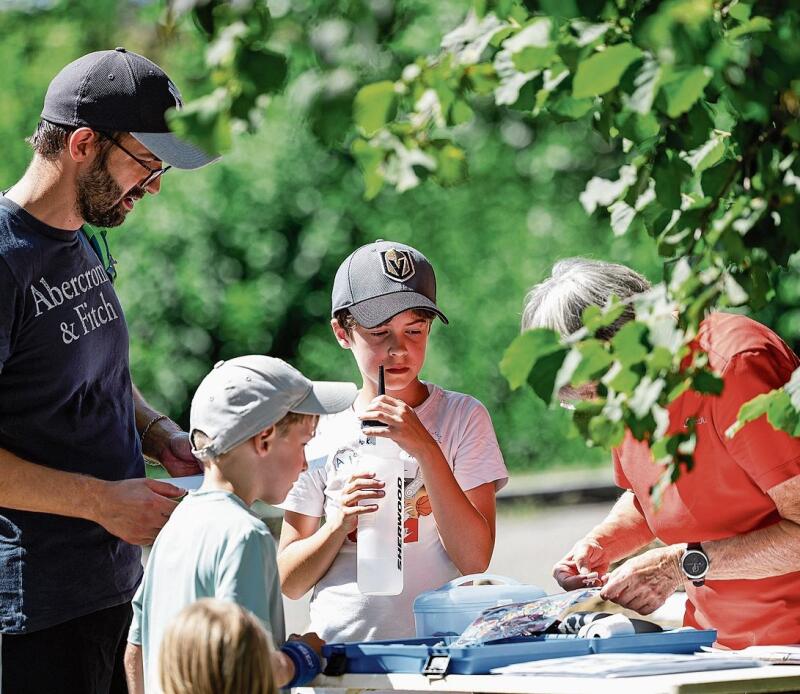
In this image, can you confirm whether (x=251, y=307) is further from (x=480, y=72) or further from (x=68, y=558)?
(x=480, y=72)

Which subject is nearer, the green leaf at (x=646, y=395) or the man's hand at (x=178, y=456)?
the green leaf at (x=646, y=395)

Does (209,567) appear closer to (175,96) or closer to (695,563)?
(695,563)

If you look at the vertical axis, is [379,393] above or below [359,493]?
above

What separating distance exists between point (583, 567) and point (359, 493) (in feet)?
2.22

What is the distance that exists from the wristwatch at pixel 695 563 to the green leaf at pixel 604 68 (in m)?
1.36

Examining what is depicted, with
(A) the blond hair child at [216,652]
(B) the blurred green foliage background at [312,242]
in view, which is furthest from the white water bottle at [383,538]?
(B) the blurred green foliage background at [312,242]

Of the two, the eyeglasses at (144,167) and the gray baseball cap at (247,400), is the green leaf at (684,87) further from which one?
the eyeglasses at (144,167)

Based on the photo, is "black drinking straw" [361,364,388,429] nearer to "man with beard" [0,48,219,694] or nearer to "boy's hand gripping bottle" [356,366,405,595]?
"boy's hand gripping bottle" [356,366,405,595]

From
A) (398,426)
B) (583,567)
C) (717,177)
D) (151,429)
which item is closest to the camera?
(717,177)

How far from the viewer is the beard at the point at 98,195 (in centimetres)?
306

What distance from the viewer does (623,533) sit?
3400 millimetres

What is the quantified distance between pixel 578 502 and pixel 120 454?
8549mm

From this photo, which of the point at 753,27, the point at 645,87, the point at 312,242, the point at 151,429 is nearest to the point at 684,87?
the point at 645,87

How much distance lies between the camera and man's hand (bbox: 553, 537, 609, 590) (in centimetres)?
310
